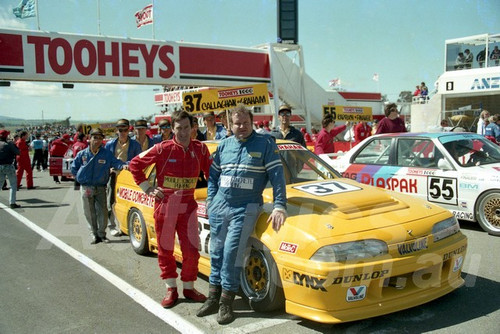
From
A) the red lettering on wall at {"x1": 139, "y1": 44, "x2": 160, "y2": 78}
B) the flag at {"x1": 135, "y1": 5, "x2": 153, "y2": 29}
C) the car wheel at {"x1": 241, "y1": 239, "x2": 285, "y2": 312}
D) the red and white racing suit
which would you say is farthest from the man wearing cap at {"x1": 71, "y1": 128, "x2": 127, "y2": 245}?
the flag at {"x1": 135, "y1": 5, "x2": 153, "y2": 29}

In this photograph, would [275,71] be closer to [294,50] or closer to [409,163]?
[294,50]

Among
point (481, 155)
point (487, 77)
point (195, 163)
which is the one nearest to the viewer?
point (195, 163)

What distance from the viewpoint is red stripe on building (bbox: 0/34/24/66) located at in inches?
584

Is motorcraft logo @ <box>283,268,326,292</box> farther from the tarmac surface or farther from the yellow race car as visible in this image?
the tarmac surface

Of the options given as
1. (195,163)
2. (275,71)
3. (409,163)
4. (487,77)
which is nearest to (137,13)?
(275,71)

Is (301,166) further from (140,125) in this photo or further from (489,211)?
(140,125)

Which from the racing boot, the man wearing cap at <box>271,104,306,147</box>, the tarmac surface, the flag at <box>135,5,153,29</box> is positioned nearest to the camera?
the tarmac surface

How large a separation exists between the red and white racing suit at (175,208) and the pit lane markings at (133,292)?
31cm

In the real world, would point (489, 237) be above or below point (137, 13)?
below

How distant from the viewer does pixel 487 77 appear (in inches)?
757

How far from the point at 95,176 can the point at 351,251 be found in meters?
4.40

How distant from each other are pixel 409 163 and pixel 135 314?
16.4ft

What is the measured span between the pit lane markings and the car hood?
4.03ft

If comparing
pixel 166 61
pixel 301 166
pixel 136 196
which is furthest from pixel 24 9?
pixel 301 166
